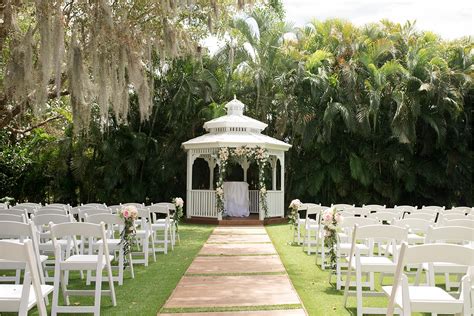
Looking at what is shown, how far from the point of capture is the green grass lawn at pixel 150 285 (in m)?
5.62

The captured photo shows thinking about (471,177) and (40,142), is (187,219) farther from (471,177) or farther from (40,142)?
(471,177)

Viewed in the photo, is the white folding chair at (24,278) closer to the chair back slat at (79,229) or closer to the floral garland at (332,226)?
the chair back slat at (79,229)

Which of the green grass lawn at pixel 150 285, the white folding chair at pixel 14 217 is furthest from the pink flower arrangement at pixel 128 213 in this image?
the white folding chair at pixel 14 217

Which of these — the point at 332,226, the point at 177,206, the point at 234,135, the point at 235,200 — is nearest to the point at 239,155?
the point at 234,135

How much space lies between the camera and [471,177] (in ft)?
59.4

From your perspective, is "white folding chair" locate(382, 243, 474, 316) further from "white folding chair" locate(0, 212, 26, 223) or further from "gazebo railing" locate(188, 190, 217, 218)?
"gazebo railing" locate(188, 190, 217, 218)

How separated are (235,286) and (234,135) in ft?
33.9

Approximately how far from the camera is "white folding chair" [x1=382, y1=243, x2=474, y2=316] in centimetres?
346

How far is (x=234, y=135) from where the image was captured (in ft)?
54.8

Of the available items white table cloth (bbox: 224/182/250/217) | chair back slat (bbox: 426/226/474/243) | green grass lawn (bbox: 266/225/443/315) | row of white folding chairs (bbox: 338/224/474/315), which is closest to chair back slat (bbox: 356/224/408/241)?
row of white folding chairs (bbox: 338/224/474/315)

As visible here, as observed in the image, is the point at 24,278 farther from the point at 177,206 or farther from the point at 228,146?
the point at 228,146

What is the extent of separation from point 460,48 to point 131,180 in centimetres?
1236

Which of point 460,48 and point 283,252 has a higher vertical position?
point 460,48

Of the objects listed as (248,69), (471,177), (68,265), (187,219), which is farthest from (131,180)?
(68,265)
